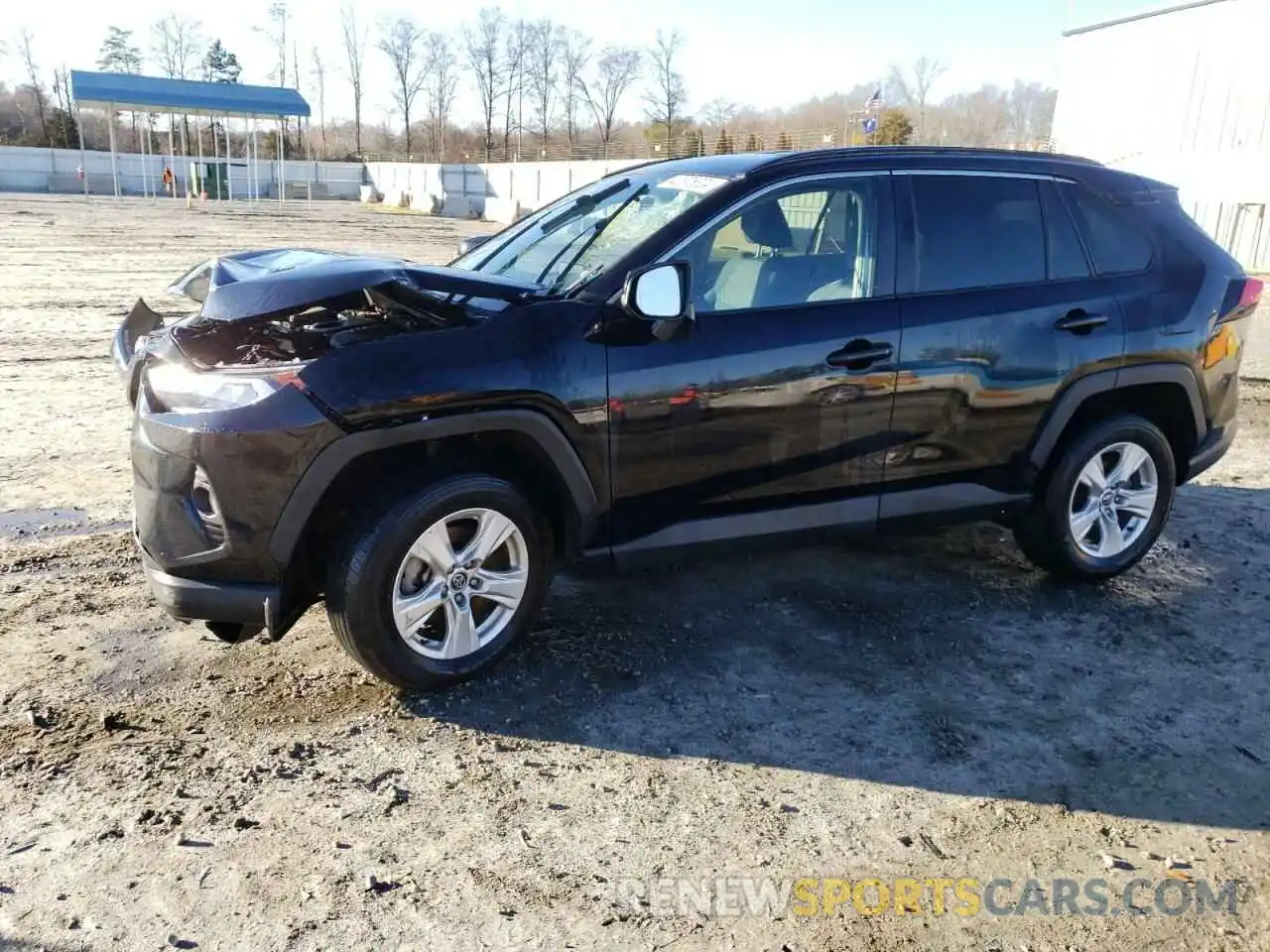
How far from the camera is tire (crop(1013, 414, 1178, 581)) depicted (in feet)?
15.5

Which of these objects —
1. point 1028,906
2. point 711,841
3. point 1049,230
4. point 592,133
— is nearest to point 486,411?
point 711,841

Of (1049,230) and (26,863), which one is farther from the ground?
(1049,230)

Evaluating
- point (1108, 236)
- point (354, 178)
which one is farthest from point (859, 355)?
point (354, 178)

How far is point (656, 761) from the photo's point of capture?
339 cm

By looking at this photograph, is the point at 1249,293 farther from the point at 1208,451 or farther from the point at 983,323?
the point at 983,323

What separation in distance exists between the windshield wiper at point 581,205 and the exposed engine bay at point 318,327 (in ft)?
3.86

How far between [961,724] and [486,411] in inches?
79.9

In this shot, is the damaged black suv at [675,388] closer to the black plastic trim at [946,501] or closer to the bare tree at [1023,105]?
the black plastic trim at [946,501]

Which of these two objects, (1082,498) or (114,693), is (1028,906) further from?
(114,693)

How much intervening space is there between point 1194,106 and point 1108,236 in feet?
79.9

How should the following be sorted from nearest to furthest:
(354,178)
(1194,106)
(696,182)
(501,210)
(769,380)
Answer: (769,380) < (696,182) < (1194,106) < (501,210) < (354,178)

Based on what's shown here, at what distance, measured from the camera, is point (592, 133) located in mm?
89188

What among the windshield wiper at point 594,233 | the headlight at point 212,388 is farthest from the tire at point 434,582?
the windshield wiper at point 594,233

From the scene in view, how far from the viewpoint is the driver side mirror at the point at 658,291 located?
3.56 metres
